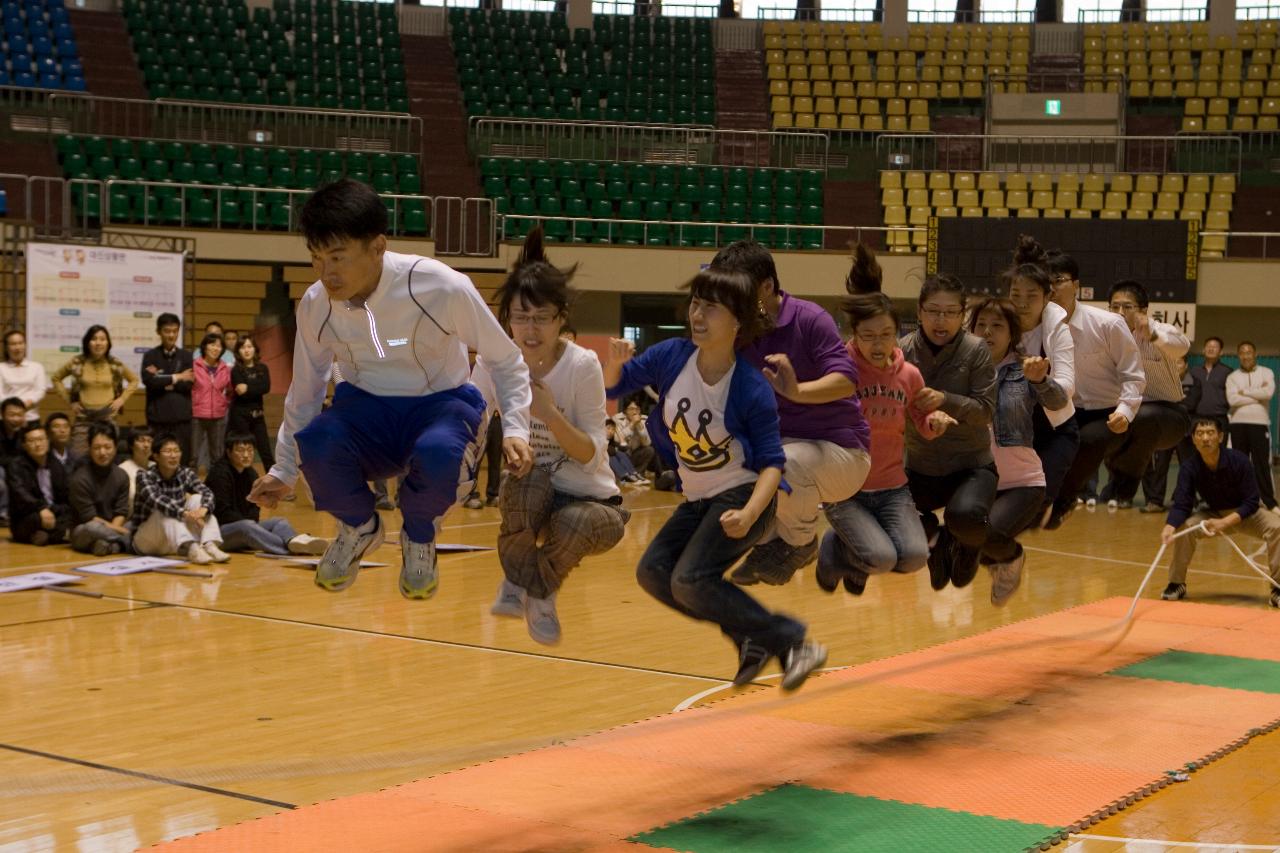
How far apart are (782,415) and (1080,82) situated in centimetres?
2435

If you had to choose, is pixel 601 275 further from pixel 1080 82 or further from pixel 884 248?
pixel 1080 82

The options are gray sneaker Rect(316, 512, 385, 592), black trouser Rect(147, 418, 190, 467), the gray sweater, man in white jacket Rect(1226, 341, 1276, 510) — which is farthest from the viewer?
man in white jacket Rect(1226, 341, 1276, 510)

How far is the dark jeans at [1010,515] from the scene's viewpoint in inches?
294

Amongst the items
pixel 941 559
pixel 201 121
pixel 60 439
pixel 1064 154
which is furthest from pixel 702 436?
pixel 1064 154

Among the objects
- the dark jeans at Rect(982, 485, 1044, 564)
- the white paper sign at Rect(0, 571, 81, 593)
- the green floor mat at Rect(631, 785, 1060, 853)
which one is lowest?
the white paper sign at Rect(0, 571, 81, 593)

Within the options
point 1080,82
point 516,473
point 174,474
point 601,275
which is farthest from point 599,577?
point 1080,82

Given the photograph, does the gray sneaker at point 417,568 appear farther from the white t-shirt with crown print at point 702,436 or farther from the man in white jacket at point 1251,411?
the man in white jacket at point 1251,411

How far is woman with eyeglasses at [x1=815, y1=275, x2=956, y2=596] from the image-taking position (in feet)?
21.1

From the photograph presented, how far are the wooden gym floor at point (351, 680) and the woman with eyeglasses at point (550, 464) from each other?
1.60 metres

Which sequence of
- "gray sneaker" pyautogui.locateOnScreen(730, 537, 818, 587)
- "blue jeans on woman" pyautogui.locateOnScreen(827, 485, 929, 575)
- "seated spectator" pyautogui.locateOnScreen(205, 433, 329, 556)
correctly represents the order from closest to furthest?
"gray sneaker" pyautogui.locateOnScreen(730, 537, 818, 587) → "blue jeans on woman" pyautogui.locateOnScreen(827, 485, 929, 575) → "seated spectator" pyautogui.locateOnScreen(205, 433, 329, 556)

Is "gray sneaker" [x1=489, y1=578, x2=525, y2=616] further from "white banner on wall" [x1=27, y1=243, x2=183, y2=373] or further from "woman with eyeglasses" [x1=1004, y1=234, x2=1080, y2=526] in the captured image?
"white banner on wall" [x1=27, y1=243, x2=183, y2=373]

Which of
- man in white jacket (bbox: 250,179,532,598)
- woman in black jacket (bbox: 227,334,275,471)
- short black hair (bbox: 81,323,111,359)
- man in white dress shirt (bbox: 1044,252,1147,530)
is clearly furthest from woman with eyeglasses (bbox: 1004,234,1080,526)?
woman in black jacket (bbox: 227,334,275,471)

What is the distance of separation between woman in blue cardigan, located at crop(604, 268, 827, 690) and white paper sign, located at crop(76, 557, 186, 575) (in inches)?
304

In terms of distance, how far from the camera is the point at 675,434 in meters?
5.74
